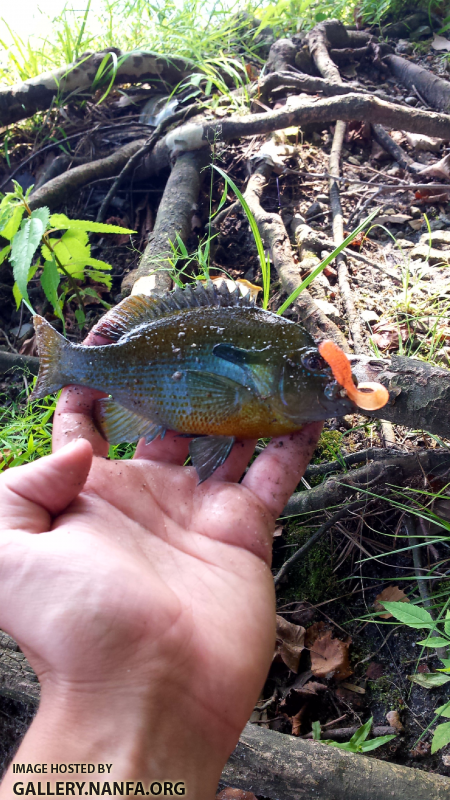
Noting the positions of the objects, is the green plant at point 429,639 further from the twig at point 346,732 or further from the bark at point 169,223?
the bark at point 169,223

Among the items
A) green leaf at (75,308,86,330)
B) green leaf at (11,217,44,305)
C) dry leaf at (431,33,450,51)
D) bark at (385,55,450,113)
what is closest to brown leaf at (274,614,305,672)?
green leaf at (11,217,44,305)

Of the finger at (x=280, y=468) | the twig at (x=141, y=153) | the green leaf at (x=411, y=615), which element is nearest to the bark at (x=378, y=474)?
the finger at (x=280, y=468)

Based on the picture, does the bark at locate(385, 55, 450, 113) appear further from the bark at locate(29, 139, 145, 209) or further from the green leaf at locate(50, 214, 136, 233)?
the green leaf at locate(50, 214, 136, 233)

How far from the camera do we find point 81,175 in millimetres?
5578

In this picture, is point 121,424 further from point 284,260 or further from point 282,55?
point 282,55

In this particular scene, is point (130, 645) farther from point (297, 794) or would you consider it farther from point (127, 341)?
point (127, 341)

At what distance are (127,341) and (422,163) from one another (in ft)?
14.0

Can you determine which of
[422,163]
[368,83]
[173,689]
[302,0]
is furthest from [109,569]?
[302,0]

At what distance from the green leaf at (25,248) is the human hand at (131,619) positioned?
1.65m

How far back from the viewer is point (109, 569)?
1.85 metres

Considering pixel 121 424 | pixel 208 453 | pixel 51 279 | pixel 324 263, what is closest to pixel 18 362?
pixel 51 279

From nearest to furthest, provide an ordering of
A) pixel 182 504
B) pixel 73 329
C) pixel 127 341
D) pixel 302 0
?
pixel 182 504
pixel 127 341
pixel 73 329
pixel 302 0

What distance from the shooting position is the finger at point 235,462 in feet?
8.51

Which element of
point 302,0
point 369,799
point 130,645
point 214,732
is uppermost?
point 302,0
